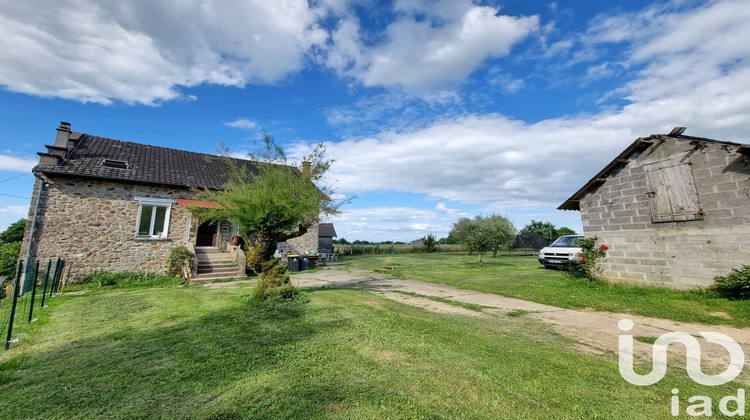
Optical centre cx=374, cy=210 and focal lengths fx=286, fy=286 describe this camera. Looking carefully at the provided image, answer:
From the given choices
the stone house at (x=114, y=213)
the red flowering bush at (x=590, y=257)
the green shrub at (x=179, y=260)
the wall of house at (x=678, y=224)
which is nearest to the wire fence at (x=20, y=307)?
the stone house at (x=114, y=213)

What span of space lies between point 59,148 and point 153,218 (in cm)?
454

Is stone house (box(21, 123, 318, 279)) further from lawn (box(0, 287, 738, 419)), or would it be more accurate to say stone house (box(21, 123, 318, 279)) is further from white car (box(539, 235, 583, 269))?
white car (box(539, 235, 583, 269))

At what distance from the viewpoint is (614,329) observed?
5.09 metres

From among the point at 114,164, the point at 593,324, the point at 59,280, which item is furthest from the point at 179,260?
the point at 593,324

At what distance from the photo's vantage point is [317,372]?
317 centimetres

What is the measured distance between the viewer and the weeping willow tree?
723cm

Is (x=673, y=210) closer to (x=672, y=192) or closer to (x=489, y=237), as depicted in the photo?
(x=672, y=192)

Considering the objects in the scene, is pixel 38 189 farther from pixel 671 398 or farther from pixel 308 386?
A: pixel 671 398

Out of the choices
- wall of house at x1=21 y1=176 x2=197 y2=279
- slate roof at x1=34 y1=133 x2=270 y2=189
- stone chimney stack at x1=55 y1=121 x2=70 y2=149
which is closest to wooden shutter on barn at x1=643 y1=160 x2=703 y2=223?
slate roof at x1=34 y1=133 x2=270 y2=189

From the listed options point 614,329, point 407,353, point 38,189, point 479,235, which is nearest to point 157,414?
point 407,353

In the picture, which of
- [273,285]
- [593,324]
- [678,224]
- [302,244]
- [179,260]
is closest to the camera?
[593,324]

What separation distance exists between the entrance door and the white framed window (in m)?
2.08

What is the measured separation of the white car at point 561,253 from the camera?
13.8 metres

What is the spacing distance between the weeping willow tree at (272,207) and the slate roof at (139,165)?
4.86 meters
